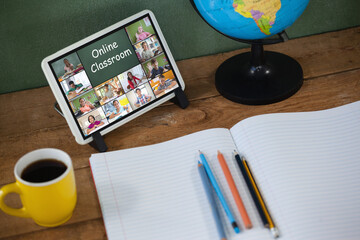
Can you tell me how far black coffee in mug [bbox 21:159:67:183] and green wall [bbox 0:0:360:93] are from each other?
1.42ft

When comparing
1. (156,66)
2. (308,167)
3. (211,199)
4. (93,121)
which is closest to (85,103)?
(93,121)

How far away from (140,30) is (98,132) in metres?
0.26

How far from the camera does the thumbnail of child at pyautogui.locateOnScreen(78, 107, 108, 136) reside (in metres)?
0.91

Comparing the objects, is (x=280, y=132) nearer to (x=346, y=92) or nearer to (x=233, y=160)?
(x=233, y=160)

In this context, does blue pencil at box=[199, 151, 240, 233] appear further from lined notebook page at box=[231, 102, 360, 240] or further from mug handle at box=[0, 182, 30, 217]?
mug handle at box=[0, 182, 30, 217]

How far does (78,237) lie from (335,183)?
49cm

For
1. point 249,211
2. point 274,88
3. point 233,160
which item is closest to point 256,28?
point 274,88

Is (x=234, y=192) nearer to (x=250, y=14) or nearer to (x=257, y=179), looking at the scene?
(x=257, y=179)

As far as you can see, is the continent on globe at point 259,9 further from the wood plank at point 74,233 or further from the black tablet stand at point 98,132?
the wood plank at point 74,233

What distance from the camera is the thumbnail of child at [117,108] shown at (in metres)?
0.93

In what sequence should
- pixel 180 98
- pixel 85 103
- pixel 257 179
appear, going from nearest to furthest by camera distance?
pixel 257 179, pixel 85 103, pixel 180 98

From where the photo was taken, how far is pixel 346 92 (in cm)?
101

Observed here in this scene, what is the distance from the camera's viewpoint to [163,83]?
0.99 metres

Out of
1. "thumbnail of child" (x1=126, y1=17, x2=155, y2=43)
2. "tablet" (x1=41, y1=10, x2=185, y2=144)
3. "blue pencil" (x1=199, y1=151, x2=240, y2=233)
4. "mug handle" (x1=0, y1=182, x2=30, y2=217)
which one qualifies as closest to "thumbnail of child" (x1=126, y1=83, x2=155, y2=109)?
"tablet" (x1=41, y1=10, x2=185, y2=144)
